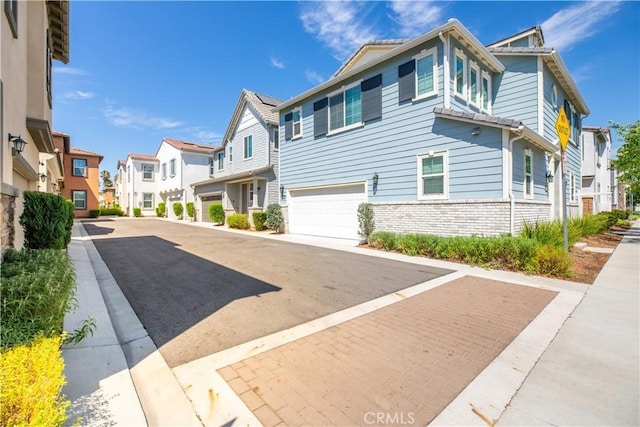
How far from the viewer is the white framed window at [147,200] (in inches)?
1297

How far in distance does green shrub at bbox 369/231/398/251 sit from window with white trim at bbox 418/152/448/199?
1725mm

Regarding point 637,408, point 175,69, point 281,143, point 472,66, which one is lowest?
point 637,408

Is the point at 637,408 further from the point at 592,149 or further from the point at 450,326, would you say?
the point at 592,149

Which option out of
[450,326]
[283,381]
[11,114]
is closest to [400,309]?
[450,326]

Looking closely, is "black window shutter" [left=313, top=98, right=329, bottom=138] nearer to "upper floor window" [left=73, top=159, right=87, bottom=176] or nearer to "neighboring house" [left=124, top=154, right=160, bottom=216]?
"neighboring house" [left=124, top=154, right=160, bottom=216]

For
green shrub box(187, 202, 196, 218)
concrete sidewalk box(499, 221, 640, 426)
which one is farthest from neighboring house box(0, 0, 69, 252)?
green shrub box(187, 202, 196, 218)

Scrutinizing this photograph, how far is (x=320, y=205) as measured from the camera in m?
14.0

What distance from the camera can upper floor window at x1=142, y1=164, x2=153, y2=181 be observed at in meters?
32.9

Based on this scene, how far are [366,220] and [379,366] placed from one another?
8657mm

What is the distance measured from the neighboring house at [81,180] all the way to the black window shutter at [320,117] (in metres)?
27.0

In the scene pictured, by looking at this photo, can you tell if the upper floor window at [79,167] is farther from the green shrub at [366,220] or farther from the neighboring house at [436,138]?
the green shrub at [366,220]

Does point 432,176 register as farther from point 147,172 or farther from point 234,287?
point 147,172

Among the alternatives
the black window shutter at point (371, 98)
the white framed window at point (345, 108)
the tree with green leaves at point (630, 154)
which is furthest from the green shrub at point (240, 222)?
the tree with green leaves at point (630, 154)

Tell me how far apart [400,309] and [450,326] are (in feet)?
2.72
